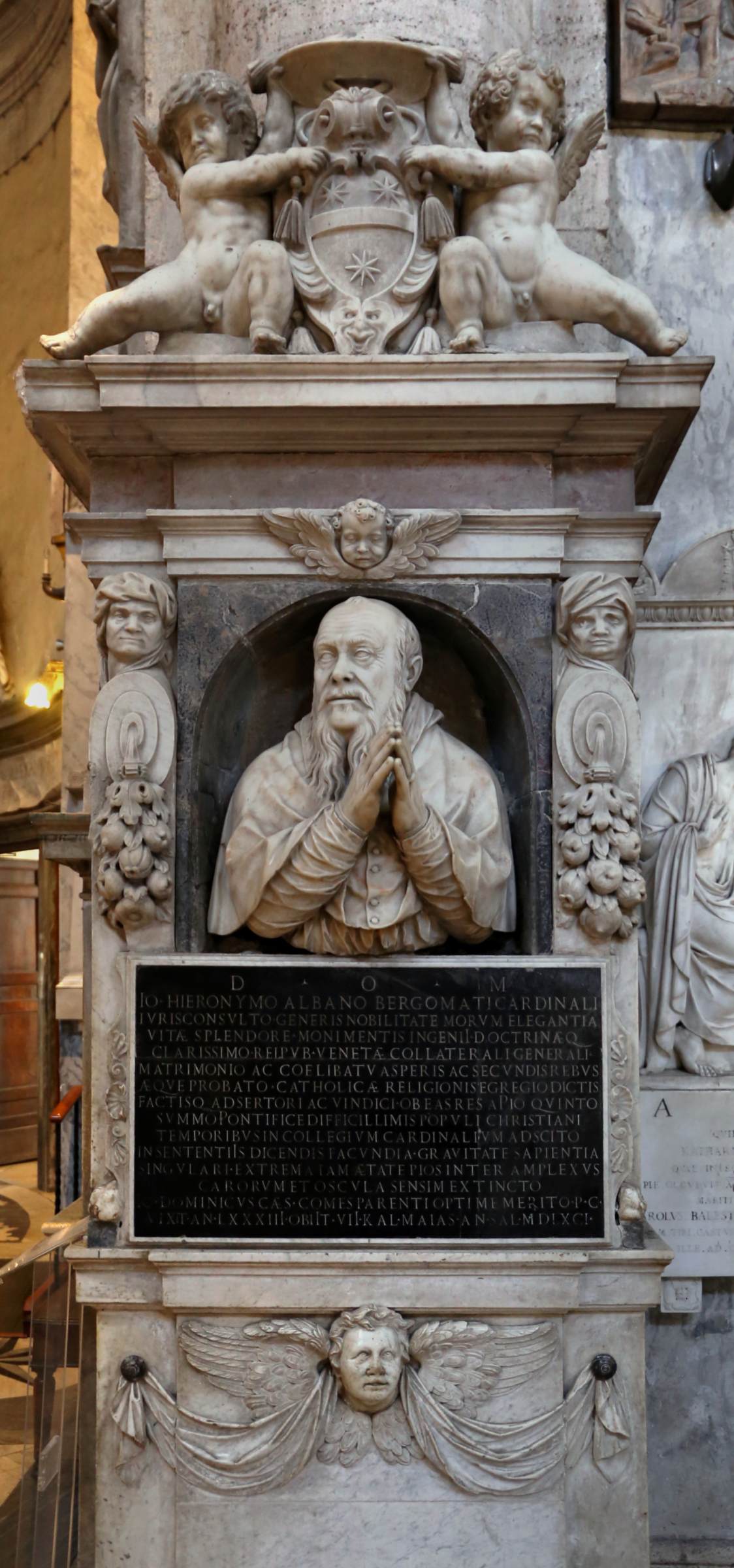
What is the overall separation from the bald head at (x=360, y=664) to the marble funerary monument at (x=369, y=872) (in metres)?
0.01

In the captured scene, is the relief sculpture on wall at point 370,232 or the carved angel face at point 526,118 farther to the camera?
the carved angel face at point 526,118

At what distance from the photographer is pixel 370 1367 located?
159 inches

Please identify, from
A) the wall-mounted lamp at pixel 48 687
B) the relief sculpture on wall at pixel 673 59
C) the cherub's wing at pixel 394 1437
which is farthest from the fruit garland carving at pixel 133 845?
the wall-mounted lamp at pixel 48 687

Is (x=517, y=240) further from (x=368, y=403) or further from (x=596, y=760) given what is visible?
(x=596, y=760)

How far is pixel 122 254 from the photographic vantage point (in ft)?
20.0

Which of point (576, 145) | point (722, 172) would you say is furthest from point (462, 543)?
point (722, 172)

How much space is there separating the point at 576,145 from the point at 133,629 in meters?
A: 2.20

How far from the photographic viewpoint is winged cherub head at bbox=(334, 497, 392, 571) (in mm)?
4285

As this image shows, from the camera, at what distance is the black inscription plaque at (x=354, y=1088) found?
421 centimetres

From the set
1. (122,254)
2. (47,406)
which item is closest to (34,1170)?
(122,254)

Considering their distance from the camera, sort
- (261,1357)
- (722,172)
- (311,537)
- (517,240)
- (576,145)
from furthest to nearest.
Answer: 1. (722,172)
2. (576,145)
3. (517,240)
4. (311,537)
5. (261,1357)

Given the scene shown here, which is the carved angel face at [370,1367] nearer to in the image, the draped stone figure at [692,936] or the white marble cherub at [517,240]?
the draped stone figure at [692,936]

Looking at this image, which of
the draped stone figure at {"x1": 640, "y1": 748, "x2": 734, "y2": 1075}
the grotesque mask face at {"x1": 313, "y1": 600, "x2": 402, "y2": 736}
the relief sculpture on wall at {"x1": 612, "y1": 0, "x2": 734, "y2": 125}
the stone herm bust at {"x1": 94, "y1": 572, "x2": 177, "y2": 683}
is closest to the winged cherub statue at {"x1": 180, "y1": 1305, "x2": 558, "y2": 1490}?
the draped stone figure at {"x1": 640, "y1": 748, "x2": 734, "y2": 1075}

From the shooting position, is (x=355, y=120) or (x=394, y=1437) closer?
(x=394, y=1437)
